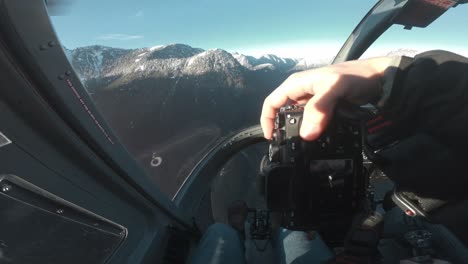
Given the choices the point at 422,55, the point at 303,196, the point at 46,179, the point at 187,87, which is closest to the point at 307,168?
the point at 303,196

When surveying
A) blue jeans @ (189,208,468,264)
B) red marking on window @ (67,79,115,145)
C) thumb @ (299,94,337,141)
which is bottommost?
blue jeans @ (189,208,468,264)

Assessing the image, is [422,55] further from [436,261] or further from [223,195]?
[223,195]

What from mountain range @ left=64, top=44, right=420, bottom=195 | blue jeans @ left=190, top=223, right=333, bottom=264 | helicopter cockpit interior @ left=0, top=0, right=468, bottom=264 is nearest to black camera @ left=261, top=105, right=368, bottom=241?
helicopter cockpit interior @ left=0, top=0, right=468, bottom=264

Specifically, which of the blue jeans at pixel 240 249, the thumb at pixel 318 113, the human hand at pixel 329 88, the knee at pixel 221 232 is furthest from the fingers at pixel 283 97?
the knee at pixel 221 232

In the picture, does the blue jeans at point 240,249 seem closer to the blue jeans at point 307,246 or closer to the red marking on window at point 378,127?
the blue jeans at point 307,246

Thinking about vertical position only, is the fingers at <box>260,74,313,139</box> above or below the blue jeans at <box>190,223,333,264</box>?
above

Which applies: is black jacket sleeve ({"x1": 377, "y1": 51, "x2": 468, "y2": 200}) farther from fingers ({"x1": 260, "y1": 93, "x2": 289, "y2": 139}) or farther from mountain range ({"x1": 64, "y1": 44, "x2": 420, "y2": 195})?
mountain range ({"x1": 64, "y1": 44, "x2": 420, "y2": 195})

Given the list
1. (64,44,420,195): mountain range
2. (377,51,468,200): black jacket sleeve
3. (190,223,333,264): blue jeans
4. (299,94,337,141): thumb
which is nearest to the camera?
(377,51,468,200): black jacket sleeve

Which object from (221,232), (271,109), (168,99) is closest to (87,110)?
(271,109)
